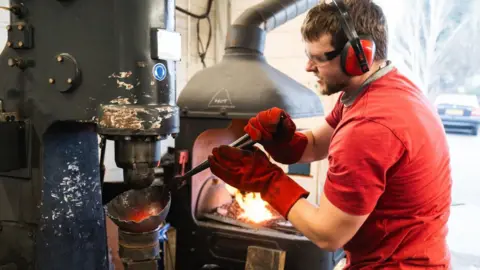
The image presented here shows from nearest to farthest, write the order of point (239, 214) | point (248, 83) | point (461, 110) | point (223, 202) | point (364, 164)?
point (364, 164)
point (248, 83)
point (239, 214)
point (223, 202)
point (461, 110)

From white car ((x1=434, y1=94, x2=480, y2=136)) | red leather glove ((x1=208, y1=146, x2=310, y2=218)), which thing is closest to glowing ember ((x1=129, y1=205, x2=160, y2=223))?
red leather glove ((x1=208, y1=146, x2=310, y2=218))

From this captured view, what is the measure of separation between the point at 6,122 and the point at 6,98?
71 millimetres

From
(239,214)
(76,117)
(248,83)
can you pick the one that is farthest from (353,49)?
(239,214)

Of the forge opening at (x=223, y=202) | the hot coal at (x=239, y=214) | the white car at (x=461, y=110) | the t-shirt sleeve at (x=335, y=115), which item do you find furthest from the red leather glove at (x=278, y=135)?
the white car at (x=461, y=110)

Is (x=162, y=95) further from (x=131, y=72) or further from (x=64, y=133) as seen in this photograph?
(x=64, y=133)

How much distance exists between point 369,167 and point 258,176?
10.3 inches

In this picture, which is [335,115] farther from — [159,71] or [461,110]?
[461,110]

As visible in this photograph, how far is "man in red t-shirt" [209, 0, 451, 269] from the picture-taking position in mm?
841

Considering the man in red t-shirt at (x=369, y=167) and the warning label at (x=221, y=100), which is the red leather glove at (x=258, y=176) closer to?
the man in red t-shirt at (x=369, y=167)

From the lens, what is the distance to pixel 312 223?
899mm

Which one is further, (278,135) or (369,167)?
(278,135)

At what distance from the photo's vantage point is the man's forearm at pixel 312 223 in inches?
34.9

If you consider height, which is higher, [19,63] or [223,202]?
[19,63]

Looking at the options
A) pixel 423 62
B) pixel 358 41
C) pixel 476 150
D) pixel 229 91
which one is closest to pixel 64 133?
pixel 358 41
